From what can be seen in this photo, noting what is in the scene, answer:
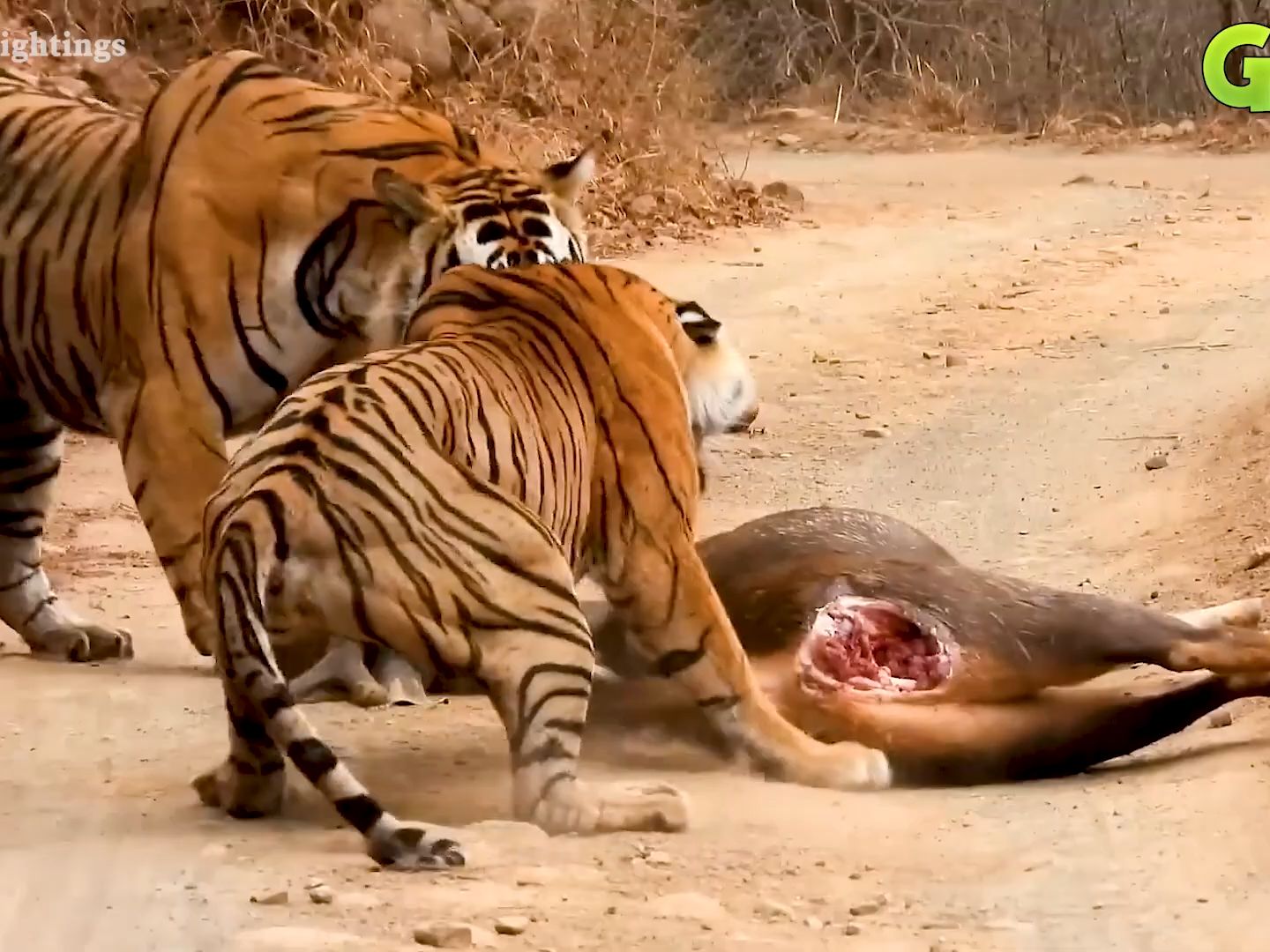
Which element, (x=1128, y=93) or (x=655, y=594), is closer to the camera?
(x=655, y=594)

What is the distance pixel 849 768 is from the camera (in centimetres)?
353

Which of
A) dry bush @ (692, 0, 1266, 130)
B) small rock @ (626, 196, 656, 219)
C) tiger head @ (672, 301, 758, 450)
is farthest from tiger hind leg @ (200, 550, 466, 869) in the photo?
dry bush @ (692, 0, 1266, 130)

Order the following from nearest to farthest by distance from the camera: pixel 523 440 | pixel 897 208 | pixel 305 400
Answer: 1. pixel 305 400
2. pixel 523 440
3. pixel 897 208

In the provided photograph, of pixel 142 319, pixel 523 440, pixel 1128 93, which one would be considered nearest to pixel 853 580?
pixel 523 440

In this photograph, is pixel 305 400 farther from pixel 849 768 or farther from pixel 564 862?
pixel 849 768

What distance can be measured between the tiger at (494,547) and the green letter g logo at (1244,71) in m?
11.1

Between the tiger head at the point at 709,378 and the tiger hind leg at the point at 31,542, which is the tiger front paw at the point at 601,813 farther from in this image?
the tiger hind leg at the point at 31,542

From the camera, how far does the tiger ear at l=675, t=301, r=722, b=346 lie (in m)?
3.89

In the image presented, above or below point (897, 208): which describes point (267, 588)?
above

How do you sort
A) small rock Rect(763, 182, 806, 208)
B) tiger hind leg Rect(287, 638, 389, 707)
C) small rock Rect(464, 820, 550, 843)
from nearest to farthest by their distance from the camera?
small rock Rect(464, 820, 550, 843) → tiger hind leg Rect(287, 638, 389, 707) → small rock Rect(763, 182, 806, 208)

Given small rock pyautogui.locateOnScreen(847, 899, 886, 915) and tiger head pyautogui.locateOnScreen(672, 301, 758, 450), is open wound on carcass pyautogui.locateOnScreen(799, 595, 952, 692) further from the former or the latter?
small rock pyautogui.locateOnScreen(847, 899, 886, 915)

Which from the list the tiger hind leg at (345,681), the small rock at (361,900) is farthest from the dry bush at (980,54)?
the small rock at (361,900)

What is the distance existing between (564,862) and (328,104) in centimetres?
220

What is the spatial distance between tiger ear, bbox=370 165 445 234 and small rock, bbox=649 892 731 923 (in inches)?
69.3
